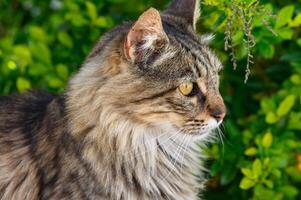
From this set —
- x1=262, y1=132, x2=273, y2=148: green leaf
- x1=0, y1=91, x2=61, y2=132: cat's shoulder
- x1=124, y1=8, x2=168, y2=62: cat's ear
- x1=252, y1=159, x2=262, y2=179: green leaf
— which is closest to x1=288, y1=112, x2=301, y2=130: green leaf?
x1=262, y1=132, x2=273, y2=148: green leaf

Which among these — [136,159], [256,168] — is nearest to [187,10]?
[136,159]

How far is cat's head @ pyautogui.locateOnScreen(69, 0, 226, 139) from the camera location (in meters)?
2.79

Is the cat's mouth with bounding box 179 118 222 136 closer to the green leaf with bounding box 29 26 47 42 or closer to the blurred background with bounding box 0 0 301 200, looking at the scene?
the blurred background with bounding box 0 0 301 200

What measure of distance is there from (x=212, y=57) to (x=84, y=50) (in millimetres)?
1156

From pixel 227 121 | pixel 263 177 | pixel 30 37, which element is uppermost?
pixel 30 37

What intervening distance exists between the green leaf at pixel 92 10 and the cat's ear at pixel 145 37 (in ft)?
3.62

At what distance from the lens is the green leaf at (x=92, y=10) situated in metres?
3.80

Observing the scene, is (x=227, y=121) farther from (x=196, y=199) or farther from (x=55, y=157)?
(x=55, y=157)

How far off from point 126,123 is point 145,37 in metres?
0.38

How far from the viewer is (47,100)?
10.7 ft

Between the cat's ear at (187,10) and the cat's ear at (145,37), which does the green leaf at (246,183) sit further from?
the cat's ear at (145,37)

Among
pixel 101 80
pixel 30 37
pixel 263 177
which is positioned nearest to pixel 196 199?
pixel 263 177

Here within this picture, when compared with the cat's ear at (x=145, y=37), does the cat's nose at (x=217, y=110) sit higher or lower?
lower

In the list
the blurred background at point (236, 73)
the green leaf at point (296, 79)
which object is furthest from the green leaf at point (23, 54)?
the green leaf at point (296, 79)
